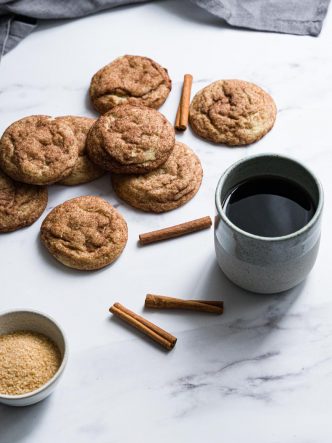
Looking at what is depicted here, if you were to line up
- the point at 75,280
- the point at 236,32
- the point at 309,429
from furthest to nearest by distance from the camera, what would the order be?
1. the point at 236,32
2. the point at 75,280
3. the point at 309,429

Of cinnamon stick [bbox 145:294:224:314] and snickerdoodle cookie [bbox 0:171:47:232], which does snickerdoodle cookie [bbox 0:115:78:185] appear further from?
cinnamon stick [bbox 145:294:224:314]

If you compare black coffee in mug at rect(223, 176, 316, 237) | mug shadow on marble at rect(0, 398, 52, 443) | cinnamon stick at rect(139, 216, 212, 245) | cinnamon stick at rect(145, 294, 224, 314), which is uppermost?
black coffee in mug at rect(223, 176, 316, 237)

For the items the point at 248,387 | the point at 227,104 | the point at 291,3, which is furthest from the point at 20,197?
the point at 291,3

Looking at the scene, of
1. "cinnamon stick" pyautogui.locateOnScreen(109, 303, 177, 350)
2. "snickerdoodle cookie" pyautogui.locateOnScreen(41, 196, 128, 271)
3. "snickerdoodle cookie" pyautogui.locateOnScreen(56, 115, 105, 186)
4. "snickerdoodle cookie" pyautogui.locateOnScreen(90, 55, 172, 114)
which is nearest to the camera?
"cinnamon stick" pyautogui.locateOnScreen(109, 303, 177, 350)

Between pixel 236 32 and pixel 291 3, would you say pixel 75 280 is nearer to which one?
pixel 236 32

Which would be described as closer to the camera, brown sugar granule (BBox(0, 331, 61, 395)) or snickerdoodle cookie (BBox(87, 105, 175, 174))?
brown sugar granule (BBox(0, 331, 61, 395))

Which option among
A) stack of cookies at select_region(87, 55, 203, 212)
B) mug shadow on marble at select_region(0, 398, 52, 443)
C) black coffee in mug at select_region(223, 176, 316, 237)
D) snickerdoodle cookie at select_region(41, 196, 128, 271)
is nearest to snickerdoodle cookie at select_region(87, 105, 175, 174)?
stack of cookies at select_region(87, 55, 203, 212)

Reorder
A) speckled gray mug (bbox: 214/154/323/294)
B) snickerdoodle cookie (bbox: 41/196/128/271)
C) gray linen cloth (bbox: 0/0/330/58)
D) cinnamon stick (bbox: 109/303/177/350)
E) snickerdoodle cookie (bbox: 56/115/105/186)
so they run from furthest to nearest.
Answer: gray linen cloth (bbox: 0/0/330/58) < snickerdoodle cookie (bbox: 56/115/105/186) < snickerdoodle cookie (bbox: 41/196/128/271) < cinnamon stick (bbox: 109/303/177/350) < speckled gray mug (bbox: 214/154/323/294)
